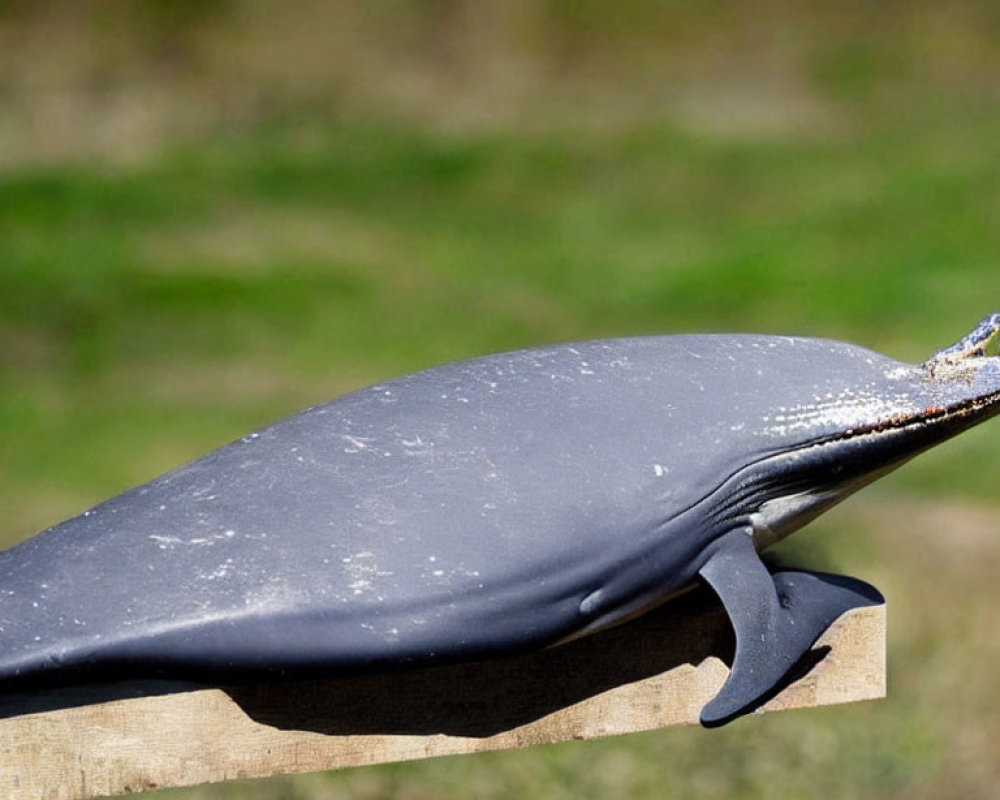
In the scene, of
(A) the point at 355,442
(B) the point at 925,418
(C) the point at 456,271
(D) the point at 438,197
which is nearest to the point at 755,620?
(B) the point at 925,418

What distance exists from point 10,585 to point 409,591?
351mm

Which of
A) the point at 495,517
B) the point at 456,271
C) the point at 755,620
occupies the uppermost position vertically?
the point at 495,517

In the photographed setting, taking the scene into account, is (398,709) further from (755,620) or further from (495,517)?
(755,620)

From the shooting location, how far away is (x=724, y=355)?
5.28 feet

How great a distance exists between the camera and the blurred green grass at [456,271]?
4840 mm

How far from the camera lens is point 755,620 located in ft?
4.97

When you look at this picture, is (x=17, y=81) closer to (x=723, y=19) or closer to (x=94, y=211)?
(x=94, y=211)

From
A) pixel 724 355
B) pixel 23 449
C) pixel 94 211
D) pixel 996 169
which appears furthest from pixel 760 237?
pixel 724 355

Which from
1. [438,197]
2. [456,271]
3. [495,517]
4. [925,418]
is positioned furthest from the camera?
[438,197]

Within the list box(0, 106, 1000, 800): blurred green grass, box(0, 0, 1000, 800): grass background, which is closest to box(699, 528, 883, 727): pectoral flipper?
box(0, 106, 1000, 800): blurred green grass

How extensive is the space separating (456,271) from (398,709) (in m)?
5.25

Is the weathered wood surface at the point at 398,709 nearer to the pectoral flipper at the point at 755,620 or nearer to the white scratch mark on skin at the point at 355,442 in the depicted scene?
the pectoral flipper at the point at 755,620

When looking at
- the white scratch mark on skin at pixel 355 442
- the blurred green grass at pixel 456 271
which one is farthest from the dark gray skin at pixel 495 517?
the blurred green grass at pixel 456 271

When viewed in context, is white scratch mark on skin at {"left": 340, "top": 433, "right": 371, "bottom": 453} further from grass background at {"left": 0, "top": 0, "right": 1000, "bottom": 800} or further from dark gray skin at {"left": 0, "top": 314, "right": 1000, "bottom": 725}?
grass background at {"left": 0, "top": 0, "right": 1000, "bottom": 800}
